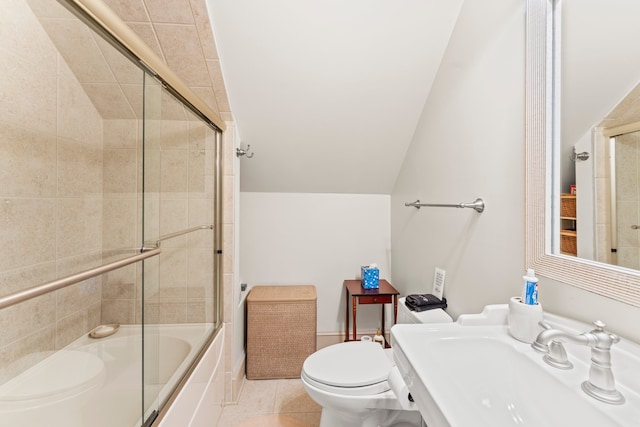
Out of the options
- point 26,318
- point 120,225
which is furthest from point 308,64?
point 26,318

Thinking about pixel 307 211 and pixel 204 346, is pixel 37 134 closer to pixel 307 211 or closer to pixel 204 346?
pixel 204 346

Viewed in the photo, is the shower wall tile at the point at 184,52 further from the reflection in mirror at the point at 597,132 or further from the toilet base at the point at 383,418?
the toilet base at the point at 383,418

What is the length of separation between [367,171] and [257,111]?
2.98ft

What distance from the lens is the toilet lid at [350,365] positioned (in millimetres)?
1138

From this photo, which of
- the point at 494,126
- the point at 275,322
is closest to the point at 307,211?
the point at 275,322

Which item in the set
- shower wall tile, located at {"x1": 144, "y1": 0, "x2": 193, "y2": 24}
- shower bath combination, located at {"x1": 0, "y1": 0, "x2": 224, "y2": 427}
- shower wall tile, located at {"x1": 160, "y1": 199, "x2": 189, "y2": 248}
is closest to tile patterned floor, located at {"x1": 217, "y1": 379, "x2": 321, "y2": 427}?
shower bath combination, located at {"x1": 0, "y1": 0, "x2": 224, "y2": 427}

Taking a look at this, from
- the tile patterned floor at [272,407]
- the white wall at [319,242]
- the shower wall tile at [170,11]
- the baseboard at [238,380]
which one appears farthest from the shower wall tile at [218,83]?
the tile patterned floor at [272,407]

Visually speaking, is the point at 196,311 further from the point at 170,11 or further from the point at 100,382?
the point at 170,11

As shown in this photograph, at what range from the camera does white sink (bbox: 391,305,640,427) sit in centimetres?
50

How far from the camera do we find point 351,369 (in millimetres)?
1212

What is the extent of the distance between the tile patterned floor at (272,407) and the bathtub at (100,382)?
0.56 meters

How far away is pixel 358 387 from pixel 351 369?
10 centimetres

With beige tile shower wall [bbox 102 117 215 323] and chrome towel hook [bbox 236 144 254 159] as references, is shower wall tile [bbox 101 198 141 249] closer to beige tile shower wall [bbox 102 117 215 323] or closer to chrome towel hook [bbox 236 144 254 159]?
beige tile shower wall [bbox 102 117 215 323]

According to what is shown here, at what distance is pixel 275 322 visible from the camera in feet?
5.98
